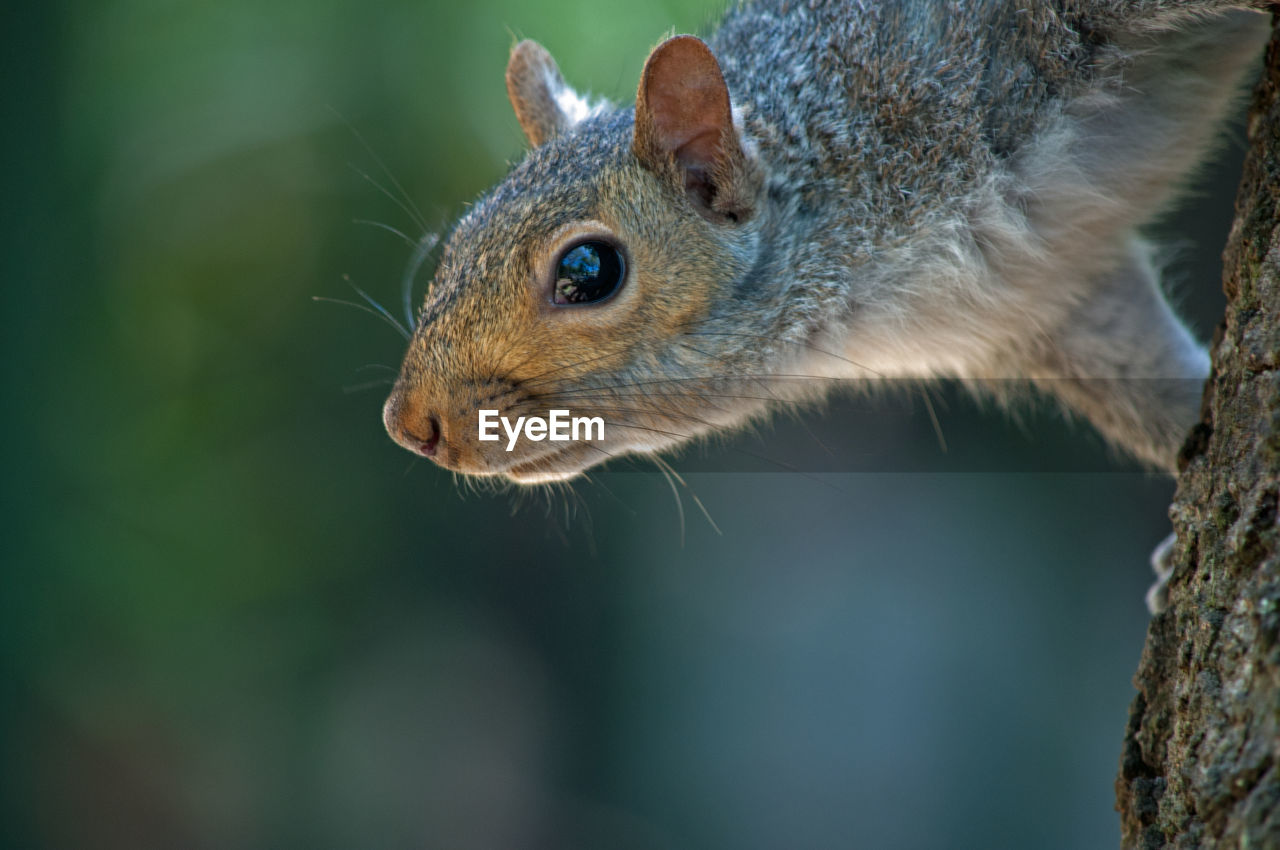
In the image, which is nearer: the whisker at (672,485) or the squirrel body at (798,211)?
the squirrel body at (798,211)

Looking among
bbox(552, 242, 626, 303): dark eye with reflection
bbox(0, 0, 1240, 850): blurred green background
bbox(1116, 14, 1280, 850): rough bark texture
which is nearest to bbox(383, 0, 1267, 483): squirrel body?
bbox(552, 242, 626, 303): dark eye with reflection

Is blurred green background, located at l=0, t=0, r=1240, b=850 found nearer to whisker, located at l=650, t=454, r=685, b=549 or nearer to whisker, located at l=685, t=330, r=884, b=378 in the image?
whisker, located at l=650, t=454, r=685, b=549

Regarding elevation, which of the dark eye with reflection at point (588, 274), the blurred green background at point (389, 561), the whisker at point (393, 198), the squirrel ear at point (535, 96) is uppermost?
the squirrel ear at point (535, 96)

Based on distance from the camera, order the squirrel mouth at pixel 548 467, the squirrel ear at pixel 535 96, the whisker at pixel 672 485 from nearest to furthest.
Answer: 1. the squirrel mouth at pixel 548 467
2. the whisker at pixel 672 485
3. the squirrel ear at pixel 535 96

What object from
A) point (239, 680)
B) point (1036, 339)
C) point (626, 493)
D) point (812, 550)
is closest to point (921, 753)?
point (812, 550)

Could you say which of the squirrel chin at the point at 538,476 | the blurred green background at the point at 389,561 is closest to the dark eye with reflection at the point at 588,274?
the squirrel chin at the point at 538,476

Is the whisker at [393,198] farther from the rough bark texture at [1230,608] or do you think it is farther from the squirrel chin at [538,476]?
the rough bark texture at [1230,608]

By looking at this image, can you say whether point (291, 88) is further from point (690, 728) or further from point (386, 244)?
point (690, 728)
